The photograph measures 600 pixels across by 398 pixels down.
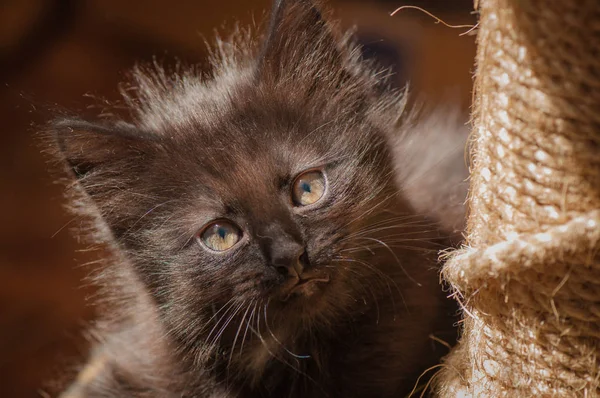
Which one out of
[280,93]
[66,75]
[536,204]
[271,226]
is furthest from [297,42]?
[66,75]

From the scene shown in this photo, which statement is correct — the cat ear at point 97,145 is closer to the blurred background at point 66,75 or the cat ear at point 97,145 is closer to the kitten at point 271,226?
the kitten at point 271,226

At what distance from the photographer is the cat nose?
124 centimetres

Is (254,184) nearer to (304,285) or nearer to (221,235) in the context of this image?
(221,235)

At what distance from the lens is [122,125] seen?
1.51 meters

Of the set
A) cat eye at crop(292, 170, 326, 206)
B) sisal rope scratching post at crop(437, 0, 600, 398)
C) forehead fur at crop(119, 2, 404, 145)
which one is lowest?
sisal rope scratching post at crop(437, 0, 600, 398)

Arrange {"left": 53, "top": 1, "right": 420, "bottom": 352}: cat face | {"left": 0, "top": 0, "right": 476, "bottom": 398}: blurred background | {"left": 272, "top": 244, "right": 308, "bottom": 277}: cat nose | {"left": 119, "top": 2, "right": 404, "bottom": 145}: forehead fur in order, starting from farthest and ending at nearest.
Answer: {"left": 0, "top": 0, "right": 476, "bottom": 398}: blurred background
{"left": 119, "top": 2, "right": 404, "bottom": 145}: forehead fur
{"left": 53, "top": 1, "right": 420, "bottom": 352}: cat face
{"left": 272, "top": 244, "right": 308, "bottom": 277}: cat nose

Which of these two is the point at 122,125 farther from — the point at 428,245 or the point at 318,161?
the point at 428,245

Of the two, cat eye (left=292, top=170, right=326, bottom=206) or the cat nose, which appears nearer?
the cat nose

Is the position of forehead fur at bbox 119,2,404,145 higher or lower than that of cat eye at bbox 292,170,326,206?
higher

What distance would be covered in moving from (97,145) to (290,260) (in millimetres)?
561

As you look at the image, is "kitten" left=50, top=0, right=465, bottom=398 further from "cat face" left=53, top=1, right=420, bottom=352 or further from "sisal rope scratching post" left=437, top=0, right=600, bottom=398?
"sisal rope scratching post" left=437, top=0, right=600, bottom=398

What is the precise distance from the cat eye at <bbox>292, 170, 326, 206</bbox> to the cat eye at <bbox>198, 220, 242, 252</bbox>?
0.15 metres

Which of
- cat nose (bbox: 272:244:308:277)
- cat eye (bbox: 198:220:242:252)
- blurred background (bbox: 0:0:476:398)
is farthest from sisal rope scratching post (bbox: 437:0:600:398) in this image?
blurred background (bbox: 0:0:476:398)

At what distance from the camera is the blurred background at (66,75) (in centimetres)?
285
